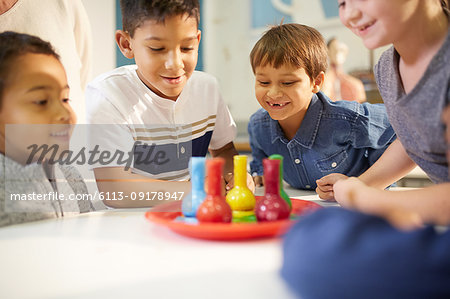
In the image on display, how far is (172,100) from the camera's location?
2.67 ft

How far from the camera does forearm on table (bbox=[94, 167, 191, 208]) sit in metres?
0.71

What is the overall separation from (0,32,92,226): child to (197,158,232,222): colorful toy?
27 centimetres

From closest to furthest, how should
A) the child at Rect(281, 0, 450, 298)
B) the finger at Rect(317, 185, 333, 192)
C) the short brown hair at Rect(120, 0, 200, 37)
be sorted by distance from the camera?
1. the child at Rect(281, 0, 450, 298)
2. the short brown hair at Rect(120, 0, 200, 37)
3. the finger at Rect(317, 185, 333, 192)

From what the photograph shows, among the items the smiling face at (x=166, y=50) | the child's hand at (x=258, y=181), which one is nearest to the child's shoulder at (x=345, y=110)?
the child's hand at (x=258, y=181)

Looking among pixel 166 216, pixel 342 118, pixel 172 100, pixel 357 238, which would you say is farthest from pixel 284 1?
pixel 357 238

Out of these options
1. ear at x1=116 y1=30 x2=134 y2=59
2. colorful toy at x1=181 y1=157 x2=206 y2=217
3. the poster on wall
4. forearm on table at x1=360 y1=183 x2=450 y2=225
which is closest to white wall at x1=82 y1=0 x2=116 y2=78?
ear at x1=116 y1=30 x2=134 y2=59

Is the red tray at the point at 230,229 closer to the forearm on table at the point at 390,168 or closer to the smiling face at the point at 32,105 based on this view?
the smiling face at the point at 32,105

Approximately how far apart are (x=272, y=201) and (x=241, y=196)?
8 cm

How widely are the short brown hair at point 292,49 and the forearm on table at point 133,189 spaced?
1.40 feet

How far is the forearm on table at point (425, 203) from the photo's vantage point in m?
0.46

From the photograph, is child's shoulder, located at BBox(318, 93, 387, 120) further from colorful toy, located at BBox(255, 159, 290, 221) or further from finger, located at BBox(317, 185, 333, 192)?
colorful toy, located at BBox(255, 159, 290, 221)

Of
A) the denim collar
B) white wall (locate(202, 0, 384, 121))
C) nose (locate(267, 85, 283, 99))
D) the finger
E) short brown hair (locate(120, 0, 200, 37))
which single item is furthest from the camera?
white wall (locate(202, 0, 384, 121))

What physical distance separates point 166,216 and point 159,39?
0.31m

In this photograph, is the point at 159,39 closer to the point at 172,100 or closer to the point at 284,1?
the point at 172,100
